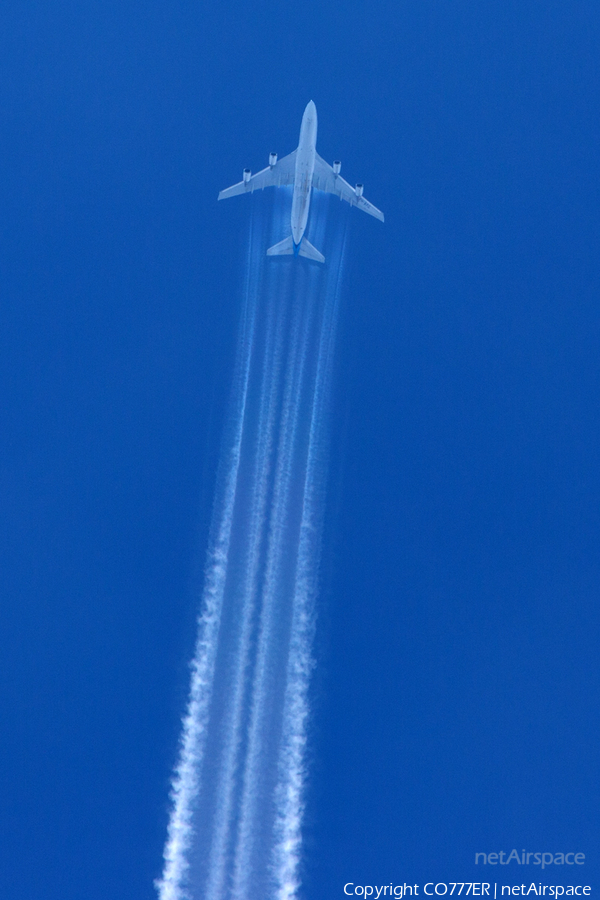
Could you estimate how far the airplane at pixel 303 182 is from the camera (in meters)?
42.0

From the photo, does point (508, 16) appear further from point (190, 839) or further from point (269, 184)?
point (190, 839)

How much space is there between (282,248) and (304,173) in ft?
14.9

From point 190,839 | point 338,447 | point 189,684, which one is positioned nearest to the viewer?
point 190,839

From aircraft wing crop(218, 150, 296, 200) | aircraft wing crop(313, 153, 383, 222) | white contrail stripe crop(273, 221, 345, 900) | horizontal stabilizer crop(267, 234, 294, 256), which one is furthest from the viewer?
aircraft wing crop(313, 153, 383, 222)

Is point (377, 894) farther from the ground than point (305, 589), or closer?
closer

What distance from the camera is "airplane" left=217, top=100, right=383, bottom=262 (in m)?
42.0

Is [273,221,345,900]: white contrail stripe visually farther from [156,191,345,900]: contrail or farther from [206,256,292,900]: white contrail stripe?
[206,256,292,900]: white contrail stripe

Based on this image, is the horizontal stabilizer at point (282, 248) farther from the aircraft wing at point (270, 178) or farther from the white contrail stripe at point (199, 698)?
the white contrail stripe at point (199, 698)

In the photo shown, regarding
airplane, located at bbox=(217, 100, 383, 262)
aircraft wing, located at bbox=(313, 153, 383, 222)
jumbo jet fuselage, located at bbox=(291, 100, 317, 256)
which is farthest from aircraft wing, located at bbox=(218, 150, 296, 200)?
jumbo jet fuselage, located at bbox=(291, 100, 317, 256)

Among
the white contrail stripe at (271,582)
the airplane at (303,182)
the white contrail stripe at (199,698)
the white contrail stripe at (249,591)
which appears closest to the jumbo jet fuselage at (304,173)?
the airplane at (303,182)

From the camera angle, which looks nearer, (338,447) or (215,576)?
(215,576)

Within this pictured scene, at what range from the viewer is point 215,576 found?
37.2m

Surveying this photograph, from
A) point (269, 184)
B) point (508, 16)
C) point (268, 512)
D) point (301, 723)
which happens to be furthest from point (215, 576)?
point (508, 16)

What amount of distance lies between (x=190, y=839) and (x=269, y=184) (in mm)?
37116
